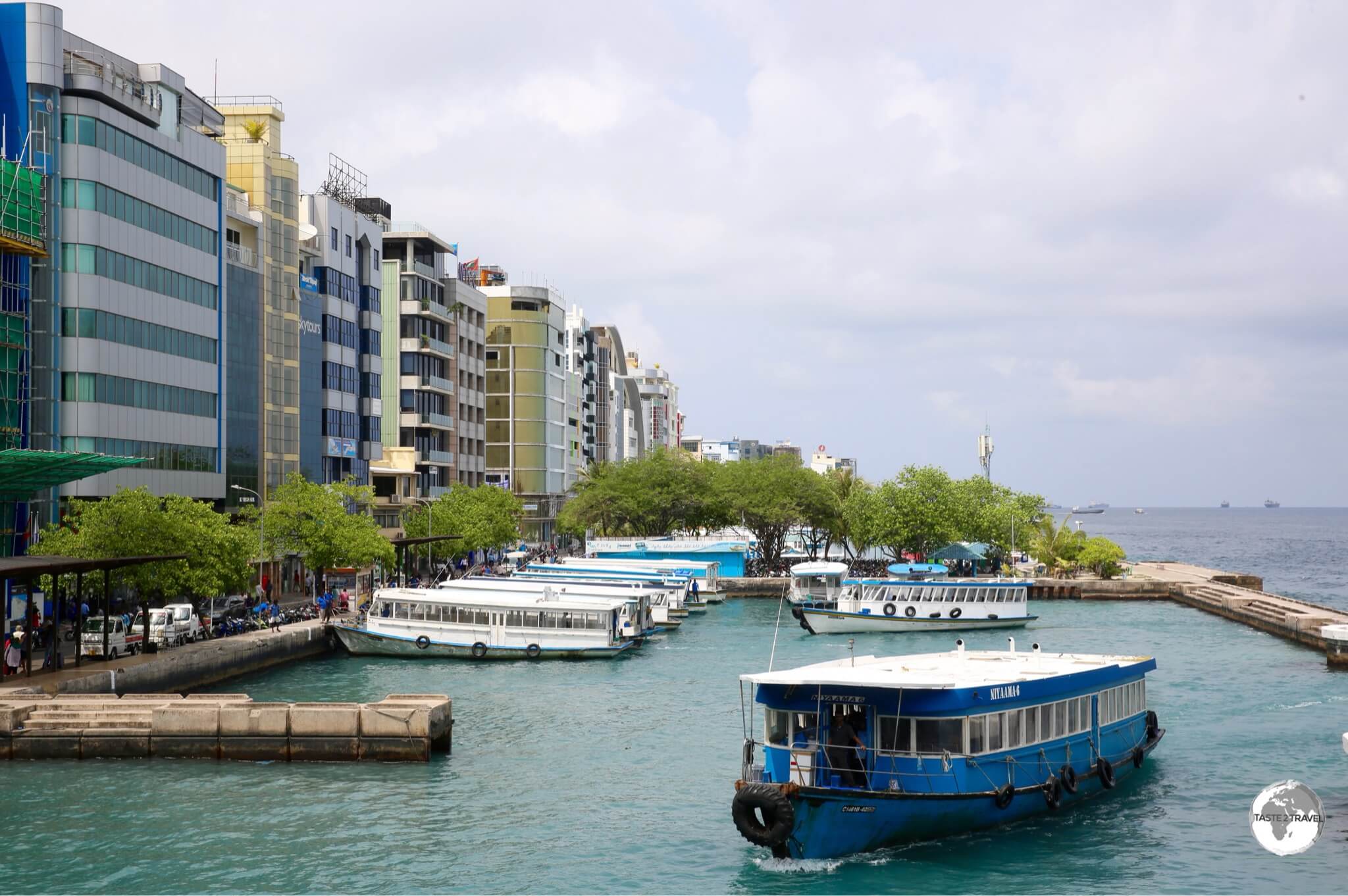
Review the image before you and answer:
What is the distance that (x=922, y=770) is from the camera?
31766mm

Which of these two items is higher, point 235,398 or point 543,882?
point 235,398

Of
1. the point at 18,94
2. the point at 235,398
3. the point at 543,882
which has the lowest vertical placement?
the point at 543,882

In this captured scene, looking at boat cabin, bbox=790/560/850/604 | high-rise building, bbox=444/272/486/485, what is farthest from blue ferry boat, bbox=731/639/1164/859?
high-rise building, bbox=444/272/486/485

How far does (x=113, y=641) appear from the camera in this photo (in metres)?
55.5

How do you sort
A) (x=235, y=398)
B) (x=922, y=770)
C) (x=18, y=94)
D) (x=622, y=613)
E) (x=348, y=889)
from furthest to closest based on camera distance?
(x=235, y=398), (x=622, y=613), (x=18, y=94), (x=922, y=770), (x=348, y=889)

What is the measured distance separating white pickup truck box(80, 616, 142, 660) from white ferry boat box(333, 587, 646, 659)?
42.6 feet

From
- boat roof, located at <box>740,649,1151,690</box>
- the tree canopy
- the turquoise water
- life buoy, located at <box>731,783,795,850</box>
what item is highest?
the tree canopy

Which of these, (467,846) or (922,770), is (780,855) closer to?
(922,770)

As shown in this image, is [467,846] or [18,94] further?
[18,94]

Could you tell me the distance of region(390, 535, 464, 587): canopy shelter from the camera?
277ft

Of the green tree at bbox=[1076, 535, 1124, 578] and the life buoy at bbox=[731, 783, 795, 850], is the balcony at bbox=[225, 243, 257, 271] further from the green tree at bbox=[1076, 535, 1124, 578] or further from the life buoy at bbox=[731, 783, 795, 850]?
the green tree at bbox=[1076, 535, 1124, 578]

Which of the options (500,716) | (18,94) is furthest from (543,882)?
(18,94)

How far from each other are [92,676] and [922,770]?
3094 centimetres

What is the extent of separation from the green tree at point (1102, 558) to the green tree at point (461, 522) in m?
48.8
